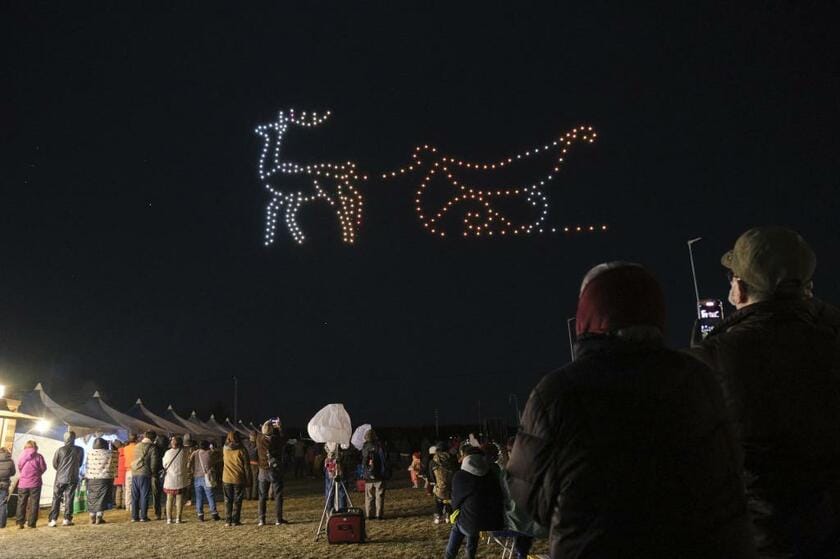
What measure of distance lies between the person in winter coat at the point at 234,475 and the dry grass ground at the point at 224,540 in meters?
0.32

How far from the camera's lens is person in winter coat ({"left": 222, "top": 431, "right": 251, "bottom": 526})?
12345mm

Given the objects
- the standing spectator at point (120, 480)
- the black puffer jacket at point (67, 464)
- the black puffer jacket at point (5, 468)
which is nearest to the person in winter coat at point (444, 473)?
the black puffer jacket at point (67, 464)

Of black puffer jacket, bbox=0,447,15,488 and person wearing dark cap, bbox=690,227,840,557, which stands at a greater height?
black puffer jacket, bbox=0,447,15,488

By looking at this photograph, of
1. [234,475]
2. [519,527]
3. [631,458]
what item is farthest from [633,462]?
[234,475]

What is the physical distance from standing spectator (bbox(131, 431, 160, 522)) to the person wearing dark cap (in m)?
14.2

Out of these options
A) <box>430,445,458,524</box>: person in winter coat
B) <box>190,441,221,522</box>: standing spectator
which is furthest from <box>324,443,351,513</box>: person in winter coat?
<box>190,441,221,522</box>: standing spectator

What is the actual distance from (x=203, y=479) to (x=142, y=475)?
53.3 inches

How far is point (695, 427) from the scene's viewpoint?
63.9 inches

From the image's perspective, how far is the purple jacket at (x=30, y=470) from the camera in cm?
1311

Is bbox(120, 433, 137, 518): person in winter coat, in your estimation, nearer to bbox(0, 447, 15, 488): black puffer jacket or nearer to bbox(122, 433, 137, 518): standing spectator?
bbox(122, 433, 137, 518): standing spectator

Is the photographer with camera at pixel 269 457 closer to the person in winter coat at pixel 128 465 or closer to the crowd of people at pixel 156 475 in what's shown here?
the crowd of people at pixel 156 475

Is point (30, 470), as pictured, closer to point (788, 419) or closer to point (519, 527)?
point (519, 527)

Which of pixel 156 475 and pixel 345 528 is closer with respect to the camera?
pixel 345 528

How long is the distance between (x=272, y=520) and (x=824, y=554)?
13.1 metres
